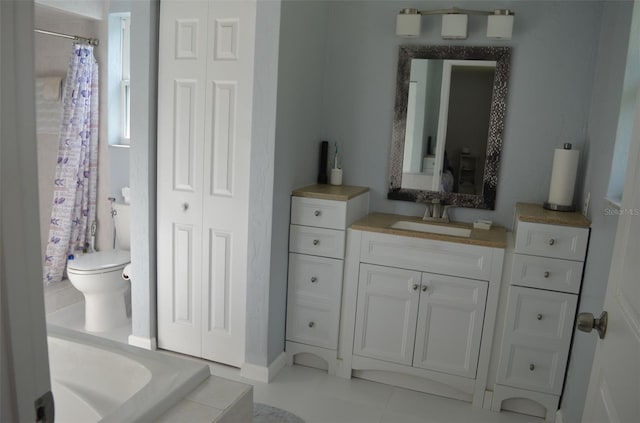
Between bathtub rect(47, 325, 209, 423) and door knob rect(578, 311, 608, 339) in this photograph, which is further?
bathtub rect(47, 325, 209, 423)

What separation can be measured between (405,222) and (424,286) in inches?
17.7

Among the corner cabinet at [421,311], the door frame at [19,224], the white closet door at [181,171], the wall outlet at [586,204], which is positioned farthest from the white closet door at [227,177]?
the door frame at [19,224]

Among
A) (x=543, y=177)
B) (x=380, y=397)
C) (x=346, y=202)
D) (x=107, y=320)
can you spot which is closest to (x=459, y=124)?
(x=543, y=177)

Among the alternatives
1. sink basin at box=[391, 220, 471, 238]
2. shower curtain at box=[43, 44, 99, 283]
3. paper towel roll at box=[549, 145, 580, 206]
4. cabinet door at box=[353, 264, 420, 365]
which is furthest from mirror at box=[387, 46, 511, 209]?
shower curtain at box=[43, 44, 99, 283]

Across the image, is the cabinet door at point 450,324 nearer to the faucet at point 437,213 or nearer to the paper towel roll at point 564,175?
the faucet at point 437,213

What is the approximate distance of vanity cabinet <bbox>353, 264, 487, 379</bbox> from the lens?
2586mm

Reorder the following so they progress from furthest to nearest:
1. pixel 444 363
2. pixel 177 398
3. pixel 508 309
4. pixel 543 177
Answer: pixel 543 177, pixel 444 363, pixel 508 309, pixel 177 398

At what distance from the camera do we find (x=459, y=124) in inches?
114

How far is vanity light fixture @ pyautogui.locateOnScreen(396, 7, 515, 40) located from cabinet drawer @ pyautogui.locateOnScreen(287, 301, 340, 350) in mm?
1627

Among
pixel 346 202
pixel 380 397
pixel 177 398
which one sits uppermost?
pixel 346 202

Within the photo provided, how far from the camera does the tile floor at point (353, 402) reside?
8.24ft

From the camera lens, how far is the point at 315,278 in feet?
9.29

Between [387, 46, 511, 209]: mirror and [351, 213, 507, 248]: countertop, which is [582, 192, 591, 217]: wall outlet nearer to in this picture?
[351, 213, 507, 248]: countertop

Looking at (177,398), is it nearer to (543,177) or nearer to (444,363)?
(444,363)
